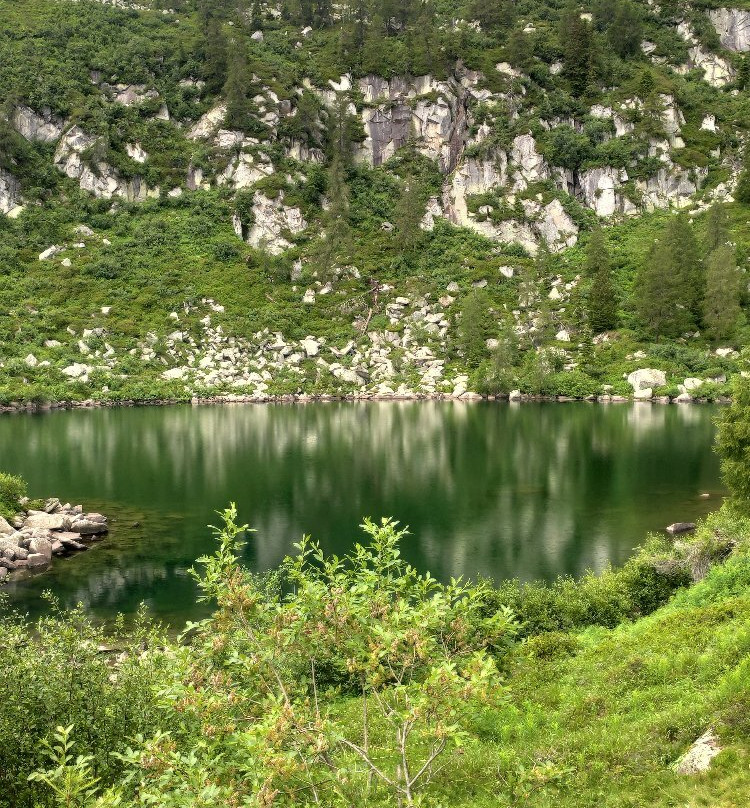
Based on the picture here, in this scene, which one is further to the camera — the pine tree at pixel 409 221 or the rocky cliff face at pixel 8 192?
the pine tree at pixel 409 221

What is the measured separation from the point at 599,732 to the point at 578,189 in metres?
159

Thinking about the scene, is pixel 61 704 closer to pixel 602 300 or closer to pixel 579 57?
pixel 602 300

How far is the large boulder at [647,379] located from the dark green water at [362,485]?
15.5 metres

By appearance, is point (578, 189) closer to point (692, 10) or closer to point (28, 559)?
point (692, 10)

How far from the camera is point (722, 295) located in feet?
347

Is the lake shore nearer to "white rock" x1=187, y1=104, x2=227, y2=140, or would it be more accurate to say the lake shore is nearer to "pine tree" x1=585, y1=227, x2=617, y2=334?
"pine tree" x1=585, y1=227, x2=617, y2=334

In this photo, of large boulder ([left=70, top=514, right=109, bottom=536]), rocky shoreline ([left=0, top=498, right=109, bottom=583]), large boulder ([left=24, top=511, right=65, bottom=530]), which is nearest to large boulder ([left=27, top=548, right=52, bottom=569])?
rocky shoreline ([left=0, top=498, right=109, bottom=583])

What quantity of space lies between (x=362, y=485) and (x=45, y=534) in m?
21.9

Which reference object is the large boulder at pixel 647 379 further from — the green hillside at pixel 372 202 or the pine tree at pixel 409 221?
the pine tree at pixel 409 221

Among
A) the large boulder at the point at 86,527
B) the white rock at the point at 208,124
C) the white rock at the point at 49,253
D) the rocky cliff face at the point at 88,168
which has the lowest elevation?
the large boulder at the point at 86,527

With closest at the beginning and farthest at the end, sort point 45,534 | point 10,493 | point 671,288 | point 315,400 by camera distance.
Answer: point 45,534
point 10,493
point 671,288
point 315,400

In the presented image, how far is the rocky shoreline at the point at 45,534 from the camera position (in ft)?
104

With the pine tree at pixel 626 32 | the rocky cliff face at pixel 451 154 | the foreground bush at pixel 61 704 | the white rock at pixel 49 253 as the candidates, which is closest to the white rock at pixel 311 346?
the rocky cliff face at pixel 451 154

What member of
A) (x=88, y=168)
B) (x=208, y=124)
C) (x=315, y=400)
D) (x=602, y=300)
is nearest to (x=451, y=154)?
(x=208, y=124)
